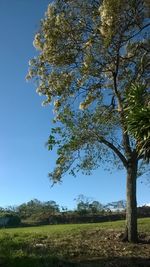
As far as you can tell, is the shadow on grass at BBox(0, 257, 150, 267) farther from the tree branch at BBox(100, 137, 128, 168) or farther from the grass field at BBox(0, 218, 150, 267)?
the tree branch at BBox(100, 137, 128, 168)

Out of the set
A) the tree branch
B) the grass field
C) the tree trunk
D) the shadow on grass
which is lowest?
the shadow on grass

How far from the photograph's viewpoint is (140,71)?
102 feet

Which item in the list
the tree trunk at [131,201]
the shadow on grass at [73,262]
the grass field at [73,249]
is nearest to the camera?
the shadow on grass at [73,262]

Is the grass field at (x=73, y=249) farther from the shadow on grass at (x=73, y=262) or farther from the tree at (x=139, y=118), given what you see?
the tree at (x=139, y=118)

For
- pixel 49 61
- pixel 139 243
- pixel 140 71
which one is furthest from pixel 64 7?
pixel 139 243

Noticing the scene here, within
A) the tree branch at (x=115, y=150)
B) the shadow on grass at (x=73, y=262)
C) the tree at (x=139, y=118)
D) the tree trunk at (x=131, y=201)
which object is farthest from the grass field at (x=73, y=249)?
the tree at (x=139, y=118)

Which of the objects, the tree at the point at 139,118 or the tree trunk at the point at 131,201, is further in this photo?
the tree trunk at the point at 131,201

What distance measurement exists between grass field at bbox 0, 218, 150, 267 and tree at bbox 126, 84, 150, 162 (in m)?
4.66

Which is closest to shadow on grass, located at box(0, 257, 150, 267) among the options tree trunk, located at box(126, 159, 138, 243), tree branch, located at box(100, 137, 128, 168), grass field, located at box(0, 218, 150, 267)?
grass field, located at box(0, 218, 150, 267)

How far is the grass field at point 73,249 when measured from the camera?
2311 cm

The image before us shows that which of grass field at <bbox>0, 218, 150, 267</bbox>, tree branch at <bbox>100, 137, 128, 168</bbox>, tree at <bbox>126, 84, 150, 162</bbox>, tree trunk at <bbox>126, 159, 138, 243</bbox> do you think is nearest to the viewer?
grass field at <bbox>0, 218, 150, 267</bbox>

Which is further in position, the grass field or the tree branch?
the tree branch

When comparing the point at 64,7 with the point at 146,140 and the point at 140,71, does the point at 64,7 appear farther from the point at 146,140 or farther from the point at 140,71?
the point at 146,140

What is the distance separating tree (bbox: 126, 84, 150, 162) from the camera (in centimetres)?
2669
